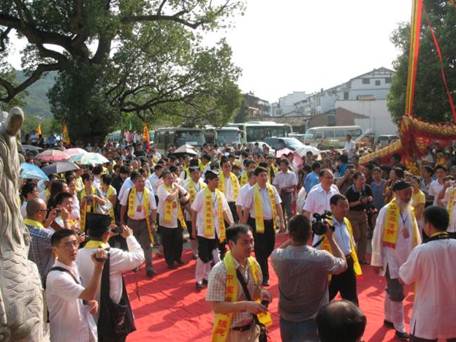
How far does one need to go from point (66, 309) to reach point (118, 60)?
1979 centimetres

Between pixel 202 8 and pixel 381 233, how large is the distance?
20.4m

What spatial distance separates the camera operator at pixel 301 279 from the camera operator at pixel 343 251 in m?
1.11

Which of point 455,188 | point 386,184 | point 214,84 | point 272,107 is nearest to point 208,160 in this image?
point 386,184

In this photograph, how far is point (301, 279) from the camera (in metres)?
3.84

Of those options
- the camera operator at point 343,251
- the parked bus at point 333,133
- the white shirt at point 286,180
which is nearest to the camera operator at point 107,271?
the camera operator at point 343,251

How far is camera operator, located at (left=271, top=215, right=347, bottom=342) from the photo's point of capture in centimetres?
383

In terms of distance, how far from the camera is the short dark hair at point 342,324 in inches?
82.0

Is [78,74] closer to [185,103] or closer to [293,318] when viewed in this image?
[185,103]

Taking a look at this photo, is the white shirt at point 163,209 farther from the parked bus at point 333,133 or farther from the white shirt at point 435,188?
the parked bus at point 333,133

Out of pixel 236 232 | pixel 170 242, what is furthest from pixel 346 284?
pixel 170 242

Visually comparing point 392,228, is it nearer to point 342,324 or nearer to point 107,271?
point 107,271

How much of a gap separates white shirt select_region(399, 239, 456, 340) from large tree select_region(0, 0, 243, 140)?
58.1 ft

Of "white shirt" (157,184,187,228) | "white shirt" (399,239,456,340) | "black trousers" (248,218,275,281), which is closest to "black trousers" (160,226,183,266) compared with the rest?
"white shirt" (157,184,187,228)

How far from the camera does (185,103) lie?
2612 centimetres
